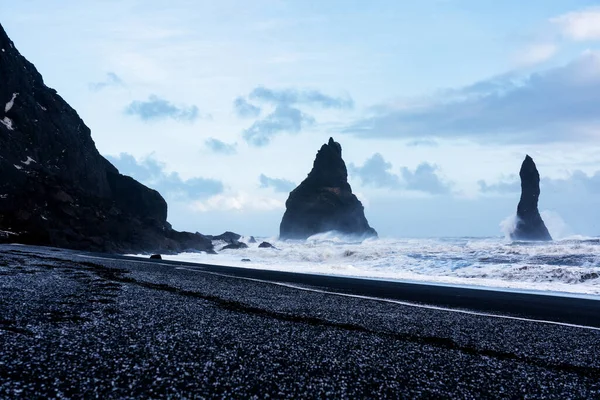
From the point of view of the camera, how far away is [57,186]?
6041 centimetres

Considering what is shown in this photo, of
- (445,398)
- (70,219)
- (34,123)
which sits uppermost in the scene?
(34,123)

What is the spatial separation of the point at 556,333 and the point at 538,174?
116602mm

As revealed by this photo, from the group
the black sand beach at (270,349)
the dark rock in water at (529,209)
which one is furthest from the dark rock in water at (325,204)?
the black sand beach at (270,349)

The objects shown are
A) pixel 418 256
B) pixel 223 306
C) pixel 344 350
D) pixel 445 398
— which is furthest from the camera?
pixel 418 256

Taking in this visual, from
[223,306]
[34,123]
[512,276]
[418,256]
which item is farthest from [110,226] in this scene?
[223,306]

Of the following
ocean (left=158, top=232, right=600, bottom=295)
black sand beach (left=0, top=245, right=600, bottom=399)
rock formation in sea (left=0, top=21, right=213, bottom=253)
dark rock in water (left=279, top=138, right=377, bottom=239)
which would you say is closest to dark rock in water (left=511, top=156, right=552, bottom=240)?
dark rock in water (left=279, top=138, right=377, bottom=239)

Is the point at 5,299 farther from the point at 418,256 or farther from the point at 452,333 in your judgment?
the point at 418,256

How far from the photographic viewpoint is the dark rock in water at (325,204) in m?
132

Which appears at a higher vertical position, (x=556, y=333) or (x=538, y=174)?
(x=538, y=174)

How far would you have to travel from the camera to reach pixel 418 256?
1706 inches

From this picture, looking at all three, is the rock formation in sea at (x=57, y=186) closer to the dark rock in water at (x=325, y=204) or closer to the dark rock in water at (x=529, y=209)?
the dark rock in water at (x=325, y=204)

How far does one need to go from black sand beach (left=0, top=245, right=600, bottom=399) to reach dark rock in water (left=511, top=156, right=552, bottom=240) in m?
106

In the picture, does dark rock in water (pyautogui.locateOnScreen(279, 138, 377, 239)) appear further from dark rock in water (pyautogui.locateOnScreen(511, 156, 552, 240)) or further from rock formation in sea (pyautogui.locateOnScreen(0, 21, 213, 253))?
rock formation in sea (pyautogui.locateOnScreen(0, 21, 213, 253))

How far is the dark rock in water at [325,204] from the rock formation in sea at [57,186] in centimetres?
5194
